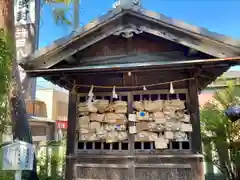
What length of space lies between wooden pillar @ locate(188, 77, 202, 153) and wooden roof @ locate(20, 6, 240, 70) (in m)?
0.91

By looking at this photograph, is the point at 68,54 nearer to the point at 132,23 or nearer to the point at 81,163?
Answer: the point at 132,23

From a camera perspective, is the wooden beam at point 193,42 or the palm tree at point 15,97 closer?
the wooden beam at point 193,42

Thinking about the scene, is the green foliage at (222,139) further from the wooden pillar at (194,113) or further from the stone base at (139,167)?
the stone base at (139,167)

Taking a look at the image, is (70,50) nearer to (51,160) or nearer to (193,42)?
(193,42)

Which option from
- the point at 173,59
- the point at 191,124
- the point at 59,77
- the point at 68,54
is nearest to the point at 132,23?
the point at 173,59

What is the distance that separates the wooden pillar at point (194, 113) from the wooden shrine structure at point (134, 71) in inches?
0.7

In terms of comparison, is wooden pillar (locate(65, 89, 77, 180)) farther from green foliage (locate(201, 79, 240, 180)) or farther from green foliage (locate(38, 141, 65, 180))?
green foliage (locate(201, 79, 240, 180))

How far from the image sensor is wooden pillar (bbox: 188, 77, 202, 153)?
4.53 m

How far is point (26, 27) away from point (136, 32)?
469 cm

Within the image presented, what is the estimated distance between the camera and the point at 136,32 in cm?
432

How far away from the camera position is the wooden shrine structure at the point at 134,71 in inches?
164

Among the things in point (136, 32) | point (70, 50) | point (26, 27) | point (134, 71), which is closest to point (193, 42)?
point (136, 32)

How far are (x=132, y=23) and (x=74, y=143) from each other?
9.10ft

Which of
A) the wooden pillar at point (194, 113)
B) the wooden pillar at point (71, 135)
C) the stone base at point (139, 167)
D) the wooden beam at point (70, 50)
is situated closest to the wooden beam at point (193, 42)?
the wooden beam at point (70, 50)
